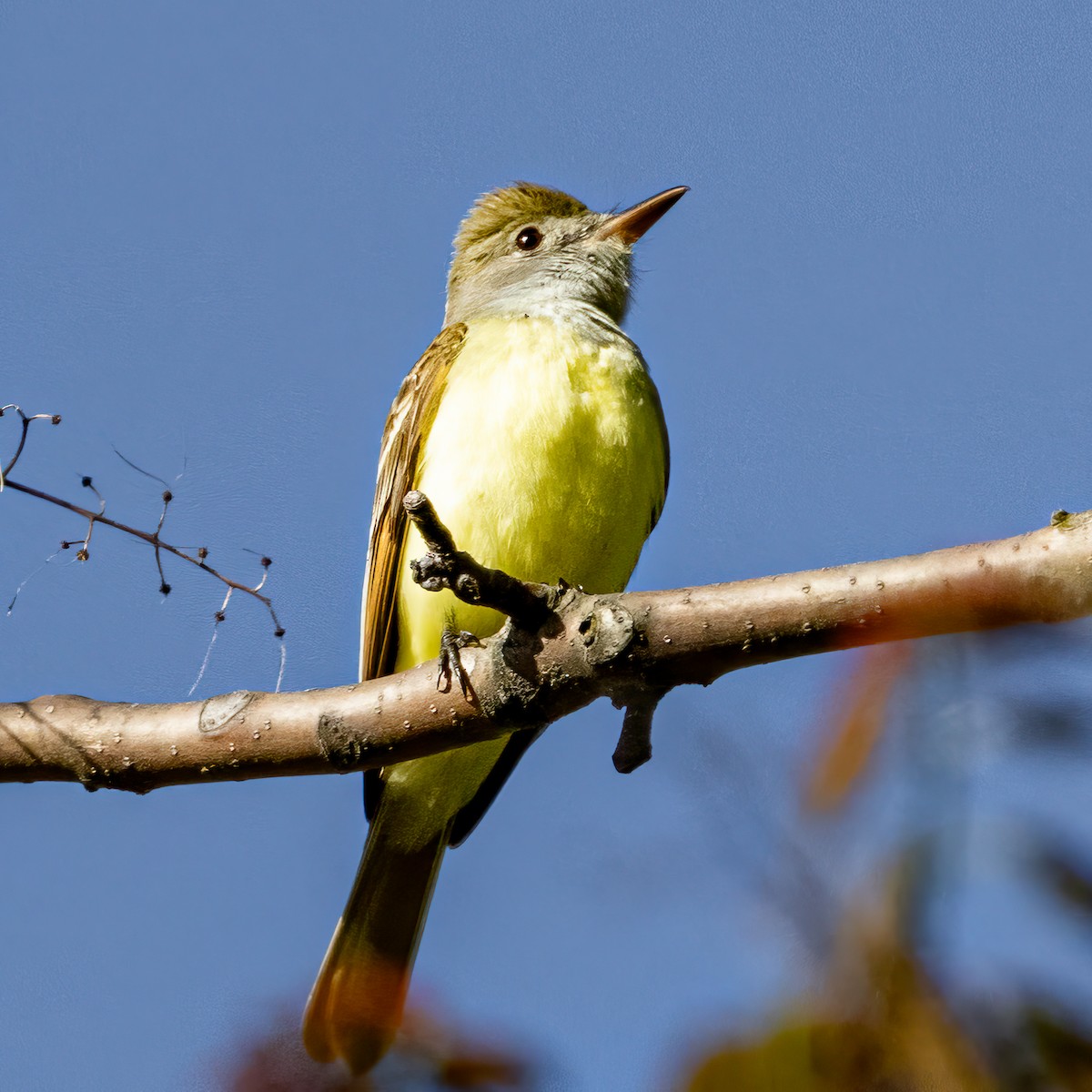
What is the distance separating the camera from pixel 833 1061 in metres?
1.24

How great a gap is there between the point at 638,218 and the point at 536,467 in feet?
6.73

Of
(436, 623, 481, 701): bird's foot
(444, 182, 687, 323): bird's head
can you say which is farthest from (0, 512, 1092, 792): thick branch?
(444, 182, 687, 323): bird's head

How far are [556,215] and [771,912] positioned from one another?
17.5ft

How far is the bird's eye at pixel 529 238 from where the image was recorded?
20.4 feet

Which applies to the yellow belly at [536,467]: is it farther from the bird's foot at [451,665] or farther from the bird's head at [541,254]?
the bird's foot at [451,665]

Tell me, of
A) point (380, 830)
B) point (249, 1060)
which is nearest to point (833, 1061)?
point (249, 1060)

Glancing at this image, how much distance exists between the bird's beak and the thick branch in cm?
325

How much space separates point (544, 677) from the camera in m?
Answer: 3.04

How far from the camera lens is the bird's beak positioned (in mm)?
5887

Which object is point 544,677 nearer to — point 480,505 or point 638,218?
point 480,505

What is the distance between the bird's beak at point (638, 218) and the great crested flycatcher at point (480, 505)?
1.92ft

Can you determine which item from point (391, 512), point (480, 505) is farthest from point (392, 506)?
point (480, 505)

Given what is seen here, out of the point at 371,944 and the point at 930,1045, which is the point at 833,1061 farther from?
the point at 371,944

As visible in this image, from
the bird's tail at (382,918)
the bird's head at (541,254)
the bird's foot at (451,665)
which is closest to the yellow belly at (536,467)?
the bird's head at (541,254)
